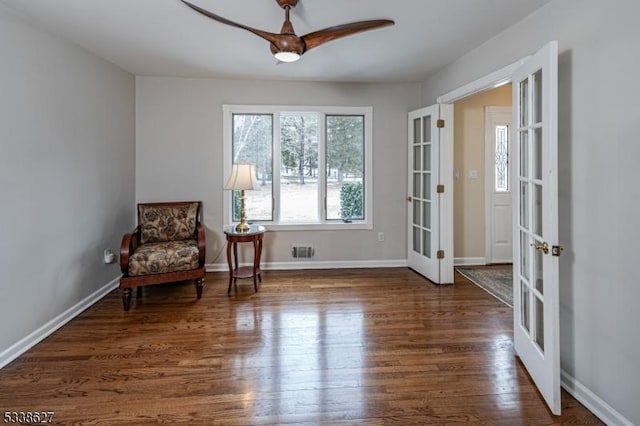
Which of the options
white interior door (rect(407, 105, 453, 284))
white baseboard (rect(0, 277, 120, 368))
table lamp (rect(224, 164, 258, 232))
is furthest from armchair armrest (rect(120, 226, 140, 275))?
white interior door (rect(407, 105, 453, 284))

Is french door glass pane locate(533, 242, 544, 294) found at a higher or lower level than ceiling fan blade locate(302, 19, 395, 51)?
lower

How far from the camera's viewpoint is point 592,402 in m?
1.88

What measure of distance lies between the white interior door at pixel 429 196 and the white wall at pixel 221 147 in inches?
7.6

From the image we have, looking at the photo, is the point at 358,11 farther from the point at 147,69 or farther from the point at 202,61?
the point at 147,69

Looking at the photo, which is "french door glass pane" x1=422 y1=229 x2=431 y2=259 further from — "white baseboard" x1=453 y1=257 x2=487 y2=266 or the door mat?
"white baseboard" x1=453 y1=257 x2=487 y2=266

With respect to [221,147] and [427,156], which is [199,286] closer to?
[221,147]

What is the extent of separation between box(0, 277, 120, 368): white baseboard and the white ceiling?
240cm

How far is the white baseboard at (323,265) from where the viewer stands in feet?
15.0

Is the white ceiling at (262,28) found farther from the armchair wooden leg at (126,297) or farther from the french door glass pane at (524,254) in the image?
the armchair wooden leg at (126,297)

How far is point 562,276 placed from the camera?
2135 millimetres

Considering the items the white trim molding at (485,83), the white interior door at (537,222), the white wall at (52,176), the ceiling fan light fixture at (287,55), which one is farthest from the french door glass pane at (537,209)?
the white wall at (52,176)

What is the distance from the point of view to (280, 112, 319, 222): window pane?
461cm

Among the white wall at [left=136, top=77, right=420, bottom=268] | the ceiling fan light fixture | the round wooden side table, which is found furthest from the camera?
the white wall at [left=136, top=77, right=420, bottom=268]

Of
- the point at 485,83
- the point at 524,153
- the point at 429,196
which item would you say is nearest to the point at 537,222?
the point at 524,153
